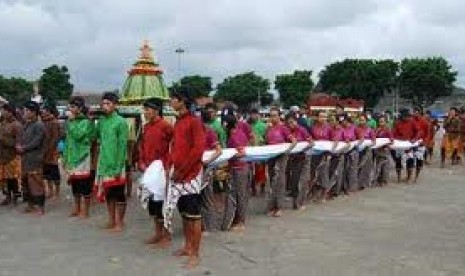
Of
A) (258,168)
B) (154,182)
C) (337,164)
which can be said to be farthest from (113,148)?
(337,164)

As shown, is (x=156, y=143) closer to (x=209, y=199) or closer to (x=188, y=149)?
(x=188, y=149)

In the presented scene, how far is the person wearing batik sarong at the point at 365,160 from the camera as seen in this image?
49.4 ft

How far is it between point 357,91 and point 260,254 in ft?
213

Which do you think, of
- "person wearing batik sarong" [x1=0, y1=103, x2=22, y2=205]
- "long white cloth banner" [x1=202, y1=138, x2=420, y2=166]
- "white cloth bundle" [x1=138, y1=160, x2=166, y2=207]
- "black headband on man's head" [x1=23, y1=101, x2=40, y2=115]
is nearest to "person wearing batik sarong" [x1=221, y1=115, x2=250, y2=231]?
"long white cloth banner" [x1=202, y1=138, x2=420, y2=166]

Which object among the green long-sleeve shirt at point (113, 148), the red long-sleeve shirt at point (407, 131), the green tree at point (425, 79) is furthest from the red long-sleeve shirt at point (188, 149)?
the green tree at point (425, 79)

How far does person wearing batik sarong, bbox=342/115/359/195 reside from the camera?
A: 14.2 metres

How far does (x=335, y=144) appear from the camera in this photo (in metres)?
13.3

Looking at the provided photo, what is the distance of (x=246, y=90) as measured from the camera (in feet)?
253

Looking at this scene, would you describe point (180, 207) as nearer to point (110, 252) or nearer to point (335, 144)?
point (110, 252)

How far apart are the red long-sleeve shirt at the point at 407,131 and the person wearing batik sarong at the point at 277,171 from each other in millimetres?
6175

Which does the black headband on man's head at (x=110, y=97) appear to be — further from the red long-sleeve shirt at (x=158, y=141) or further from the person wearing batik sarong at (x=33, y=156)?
the person wearing batik sarong at (x=33, y=156)

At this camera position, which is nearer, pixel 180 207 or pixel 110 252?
pixel 180 207

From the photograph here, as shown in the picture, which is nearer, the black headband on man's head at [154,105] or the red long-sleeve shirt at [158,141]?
the red long-sleeve shirt at [158,141]

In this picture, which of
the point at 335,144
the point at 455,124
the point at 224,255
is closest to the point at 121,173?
the point at 224,255
